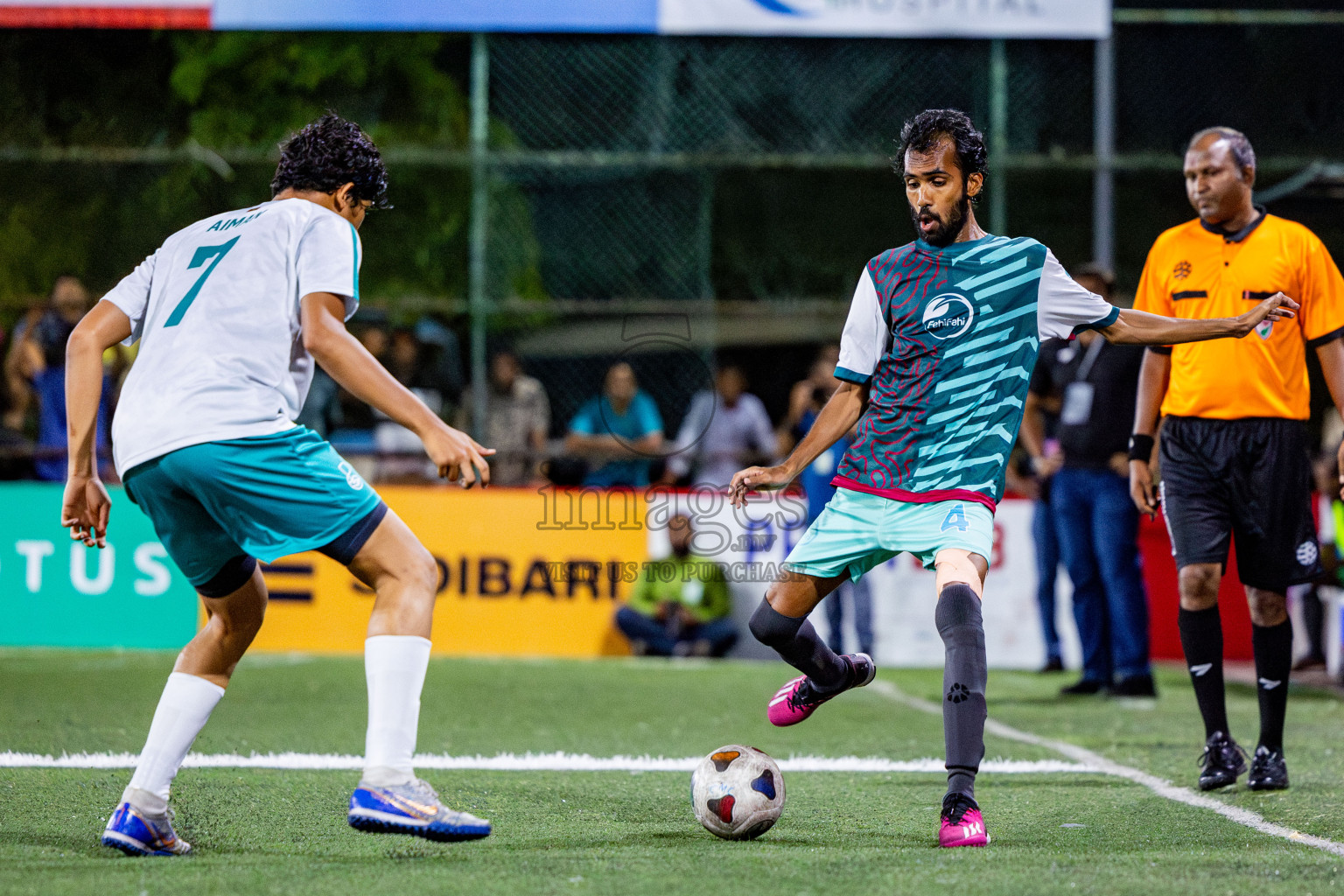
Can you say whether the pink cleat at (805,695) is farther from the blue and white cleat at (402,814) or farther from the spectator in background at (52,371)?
the spectator in background at (52,371)

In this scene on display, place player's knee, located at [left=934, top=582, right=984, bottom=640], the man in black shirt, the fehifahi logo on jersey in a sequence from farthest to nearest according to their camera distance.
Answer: the man in black shirt < the fehifahi logo on jersey < player's knee, located at [left=934, top=582, right=984, bottom=640]

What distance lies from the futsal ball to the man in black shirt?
4833 mm

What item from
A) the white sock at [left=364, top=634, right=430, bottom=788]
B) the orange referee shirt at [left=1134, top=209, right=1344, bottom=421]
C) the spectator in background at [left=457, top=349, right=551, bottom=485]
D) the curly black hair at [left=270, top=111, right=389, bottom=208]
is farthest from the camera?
the spectator in background at [left=457, top=349, right=551, bottom=485]

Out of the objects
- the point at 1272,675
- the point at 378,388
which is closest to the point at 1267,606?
the point at 1272,675

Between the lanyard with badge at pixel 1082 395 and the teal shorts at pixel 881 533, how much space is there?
4633 millimetres

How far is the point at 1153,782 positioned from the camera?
5730 millimetres

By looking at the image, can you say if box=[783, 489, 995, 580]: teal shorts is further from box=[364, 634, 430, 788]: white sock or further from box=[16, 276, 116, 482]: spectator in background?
box=[16, 276, 116, 482]: spectator in background

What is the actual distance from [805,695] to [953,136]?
185cm

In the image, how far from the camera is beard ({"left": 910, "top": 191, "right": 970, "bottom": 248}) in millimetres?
4660

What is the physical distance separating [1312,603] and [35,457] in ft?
30.5

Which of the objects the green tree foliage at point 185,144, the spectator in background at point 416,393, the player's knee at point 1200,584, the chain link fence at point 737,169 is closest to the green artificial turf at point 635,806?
the player's knee at point 1200,584

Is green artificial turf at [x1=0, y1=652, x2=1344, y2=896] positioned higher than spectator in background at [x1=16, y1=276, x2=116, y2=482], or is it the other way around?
spectator in background at [x1=16, y1=276, x2=116, y2=482]

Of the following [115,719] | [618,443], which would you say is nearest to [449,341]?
[618,443]

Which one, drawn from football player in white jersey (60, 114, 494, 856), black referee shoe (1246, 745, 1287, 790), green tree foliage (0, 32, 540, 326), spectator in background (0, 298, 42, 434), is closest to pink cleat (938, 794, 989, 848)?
football player in white jersey (60, 114, 494, 856)
